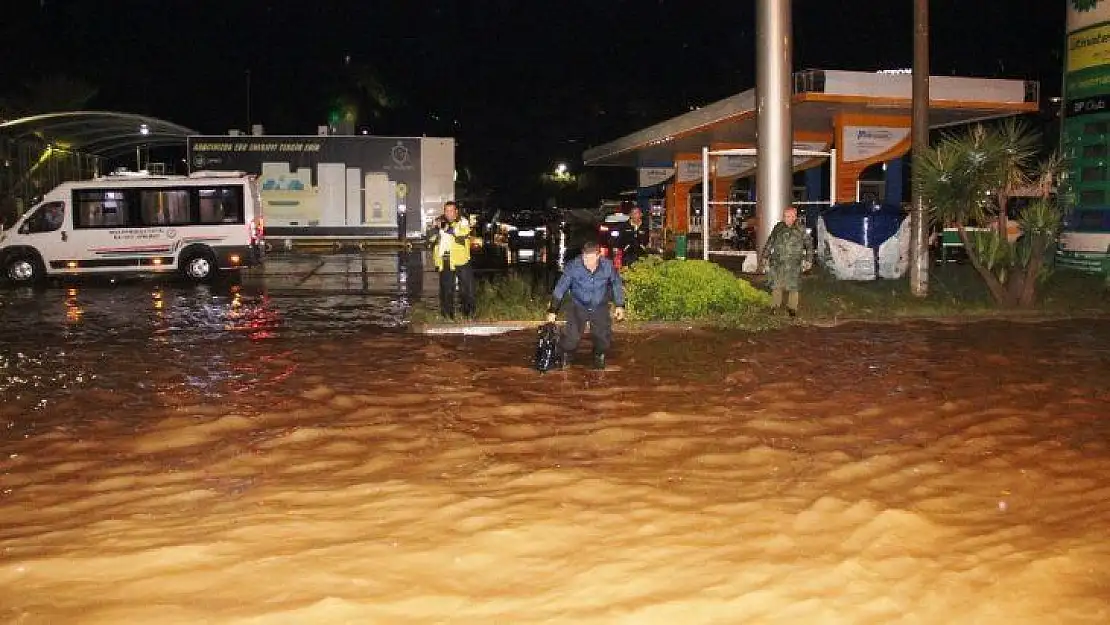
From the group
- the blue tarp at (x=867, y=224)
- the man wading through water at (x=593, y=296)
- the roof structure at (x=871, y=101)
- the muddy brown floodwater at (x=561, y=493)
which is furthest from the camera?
the roof structure at (x=871, y=101)

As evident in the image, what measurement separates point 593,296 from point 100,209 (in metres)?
16.4

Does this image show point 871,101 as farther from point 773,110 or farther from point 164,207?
point 164,207

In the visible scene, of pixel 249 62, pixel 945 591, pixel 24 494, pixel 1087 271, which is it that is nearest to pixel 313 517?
pixel 24 494

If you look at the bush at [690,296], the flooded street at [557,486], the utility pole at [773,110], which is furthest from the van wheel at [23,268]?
the utility pole at [773,110]

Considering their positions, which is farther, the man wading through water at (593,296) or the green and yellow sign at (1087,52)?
the green and yellow sign at (1087,52)

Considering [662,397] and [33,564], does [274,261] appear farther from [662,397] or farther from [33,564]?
[33,564]

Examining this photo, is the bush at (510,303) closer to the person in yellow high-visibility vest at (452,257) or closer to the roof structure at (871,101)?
the person in yellow high-visibility vest at (452,257)

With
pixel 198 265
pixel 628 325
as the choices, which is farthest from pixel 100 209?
pixel 628 325

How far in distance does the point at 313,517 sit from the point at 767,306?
1013 cm

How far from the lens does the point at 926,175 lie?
1634 centimetres

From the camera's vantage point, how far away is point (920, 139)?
1698 cm

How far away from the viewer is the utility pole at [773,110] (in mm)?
17734

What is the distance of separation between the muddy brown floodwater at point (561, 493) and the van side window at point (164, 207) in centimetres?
1355

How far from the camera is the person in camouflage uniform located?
A: 49.2ft
